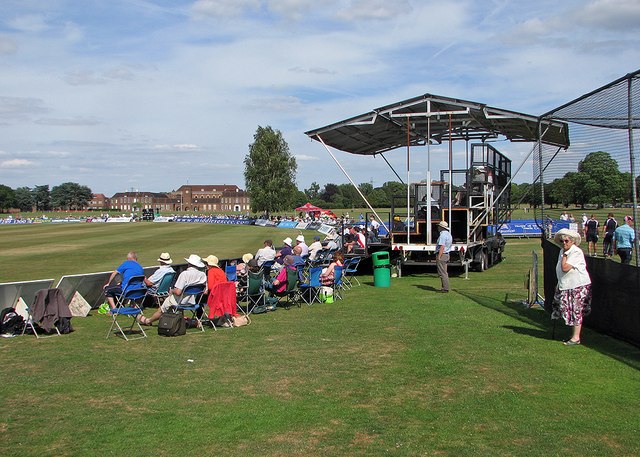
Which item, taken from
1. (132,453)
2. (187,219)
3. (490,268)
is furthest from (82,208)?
(132,453)

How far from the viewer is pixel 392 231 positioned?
19125mm

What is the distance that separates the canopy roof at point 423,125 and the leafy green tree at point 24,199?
175404mm

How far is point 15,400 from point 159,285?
18.3 feet

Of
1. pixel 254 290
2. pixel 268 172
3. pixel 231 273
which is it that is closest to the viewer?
pixel 254 290

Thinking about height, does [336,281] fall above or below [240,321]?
above

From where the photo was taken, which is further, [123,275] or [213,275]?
[123,275]

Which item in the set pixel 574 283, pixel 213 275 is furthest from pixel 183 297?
pixel 574 283

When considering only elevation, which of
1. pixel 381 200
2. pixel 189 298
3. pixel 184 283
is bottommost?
pixel 189 298

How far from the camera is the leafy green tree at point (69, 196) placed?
18950 centimetres

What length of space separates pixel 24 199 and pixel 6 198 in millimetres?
14911

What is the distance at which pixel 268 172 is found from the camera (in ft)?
296

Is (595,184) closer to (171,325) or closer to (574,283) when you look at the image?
(574,283)

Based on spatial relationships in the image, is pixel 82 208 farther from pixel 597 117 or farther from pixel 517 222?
pixel 597 117

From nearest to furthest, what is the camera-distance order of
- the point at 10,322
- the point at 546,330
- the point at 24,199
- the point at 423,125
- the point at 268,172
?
1. the point at 546,330
2. the point at 10,322
3. the point at 423,125
4. the point at 268,172
5. the point at 24,199
